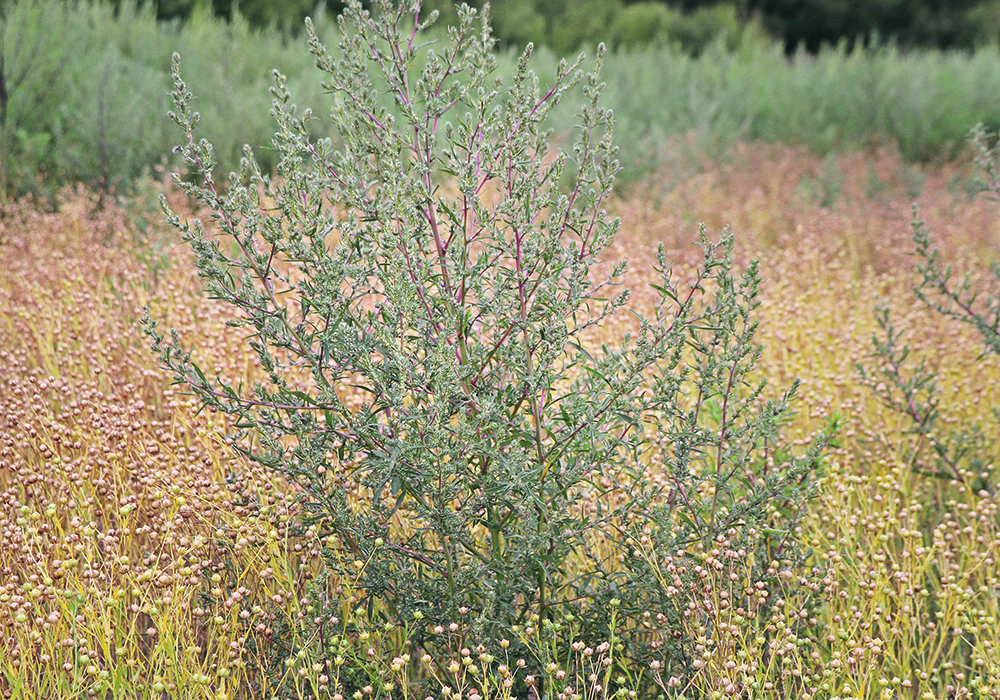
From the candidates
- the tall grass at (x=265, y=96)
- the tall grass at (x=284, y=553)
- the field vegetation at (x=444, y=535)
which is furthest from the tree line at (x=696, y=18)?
the field vegetation at (x=444, y=535)

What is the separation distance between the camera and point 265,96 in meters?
8.30

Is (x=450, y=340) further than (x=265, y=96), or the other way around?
(x=265, y=96)

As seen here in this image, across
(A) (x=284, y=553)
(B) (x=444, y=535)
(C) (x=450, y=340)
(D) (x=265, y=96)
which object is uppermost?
(C) (x=450, y=340)

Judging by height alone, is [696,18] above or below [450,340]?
above

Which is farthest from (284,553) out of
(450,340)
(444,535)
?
(450,340)

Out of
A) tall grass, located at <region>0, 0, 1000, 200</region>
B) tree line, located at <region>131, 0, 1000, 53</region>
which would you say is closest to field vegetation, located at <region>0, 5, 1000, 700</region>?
tall grass, located at <region>0, 0, 1000, 200</region>

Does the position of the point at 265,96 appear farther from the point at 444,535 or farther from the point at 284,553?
the point at 444,535

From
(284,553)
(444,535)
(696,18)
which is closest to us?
(444,535)

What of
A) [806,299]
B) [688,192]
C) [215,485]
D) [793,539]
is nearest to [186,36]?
[688,192]

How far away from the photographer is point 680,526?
8.60 ft

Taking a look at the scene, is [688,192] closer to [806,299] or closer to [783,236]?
[783,236]

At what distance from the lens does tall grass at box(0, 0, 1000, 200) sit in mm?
6855

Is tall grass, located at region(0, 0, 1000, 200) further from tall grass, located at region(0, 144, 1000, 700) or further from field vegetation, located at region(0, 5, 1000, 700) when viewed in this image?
field vegetation, located at region(0, 5, 1000, 700)

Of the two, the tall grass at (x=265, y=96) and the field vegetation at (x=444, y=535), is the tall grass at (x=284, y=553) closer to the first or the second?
the field vegetation at (x=444, y=535)
